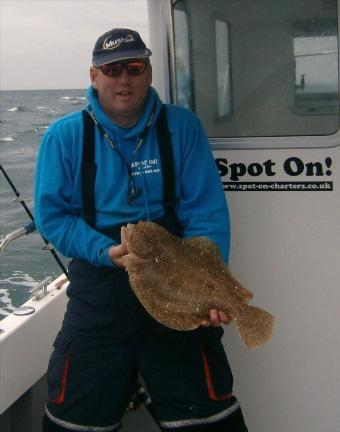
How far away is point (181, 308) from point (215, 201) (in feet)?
1.86

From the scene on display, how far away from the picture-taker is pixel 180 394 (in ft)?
8.91

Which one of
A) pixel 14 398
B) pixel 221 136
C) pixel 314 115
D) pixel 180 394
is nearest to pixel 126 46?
pixel 221 136

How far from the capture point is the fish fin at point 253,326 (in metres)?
2.60

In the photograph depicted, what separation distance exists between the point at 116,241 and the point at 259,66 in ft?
4.34

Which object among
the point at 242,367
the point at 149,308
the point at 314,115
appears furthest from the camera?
the point at 242,367

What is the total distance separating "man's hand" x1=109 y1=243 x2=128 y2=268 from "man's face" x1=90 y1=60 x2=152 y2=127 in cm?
61

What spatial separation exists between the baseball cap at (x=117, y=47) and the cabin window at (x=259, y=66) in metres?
0.70

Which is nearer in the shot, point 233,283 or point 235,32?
point 233,283

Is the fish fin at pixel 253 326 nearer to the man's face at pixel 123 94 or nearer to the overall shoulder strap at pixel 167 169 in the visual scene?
the overall shoulder strap at pixel 167 169

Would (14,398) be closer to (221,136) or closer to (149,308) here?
(149,308)

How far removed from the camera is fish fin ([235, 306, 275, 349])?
260cm

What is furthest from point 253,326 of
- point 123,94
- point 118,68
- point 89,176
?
point 118,68

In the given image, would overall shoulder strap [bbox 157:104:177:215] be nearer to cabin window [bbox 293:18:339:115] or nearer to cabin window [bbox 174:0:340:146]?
cabin window [bbox 174:0:340:146]

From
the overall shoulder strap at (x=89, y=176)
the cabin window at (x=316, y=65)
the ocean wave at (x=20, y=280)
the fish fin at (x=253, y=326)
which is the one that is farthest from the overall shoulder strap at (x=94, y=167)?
the ocean wave at (x=20, y=280)
